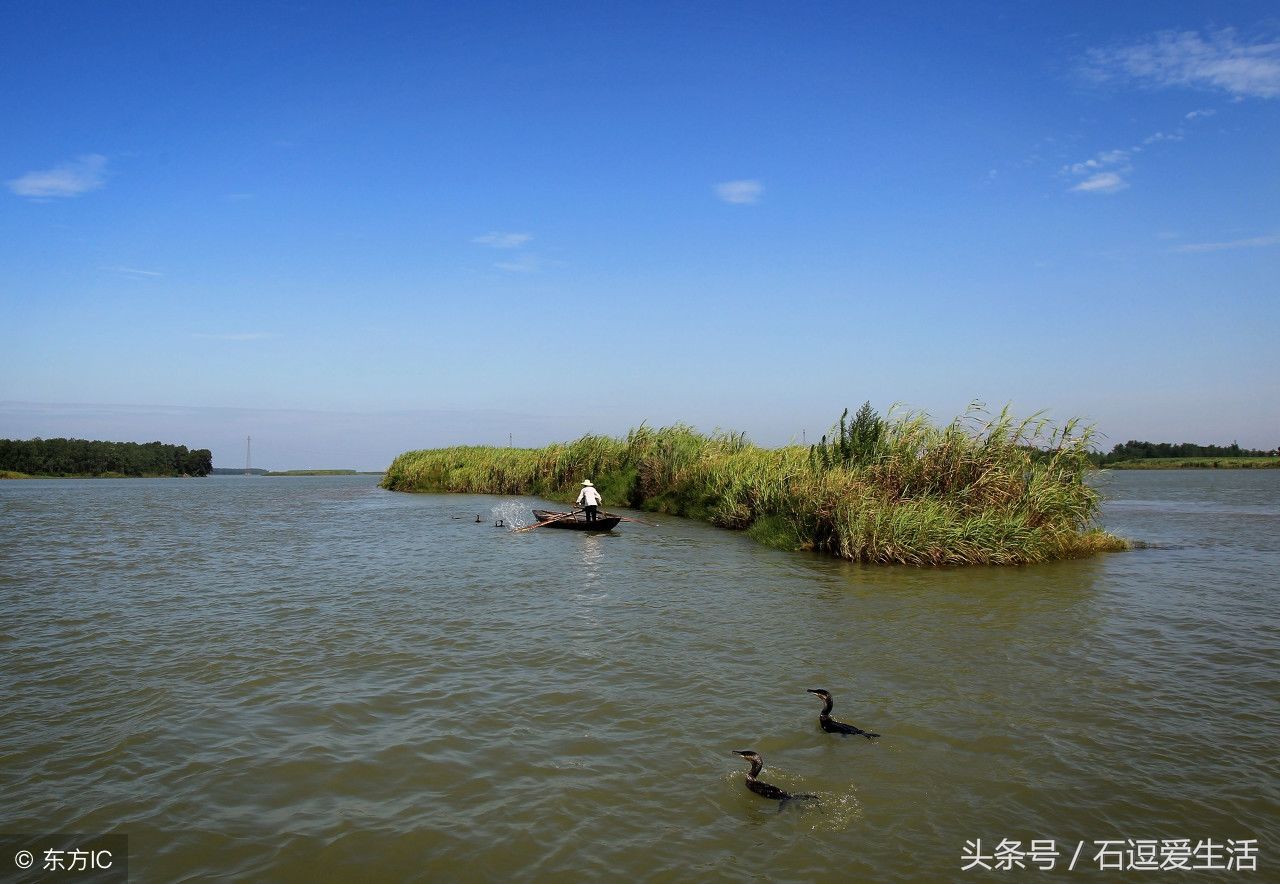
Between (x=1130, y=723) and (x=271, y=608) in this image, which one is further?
(x=271, y=608)

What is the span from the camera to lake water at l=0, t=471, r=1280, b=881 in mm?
4520

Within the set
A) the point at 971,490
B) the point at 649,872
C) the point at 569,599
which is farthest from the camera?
the point at 971,490

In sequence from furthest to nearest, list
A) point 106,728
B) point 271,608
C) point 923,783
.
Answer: point 271,608 → point 106,728 → point 923,783

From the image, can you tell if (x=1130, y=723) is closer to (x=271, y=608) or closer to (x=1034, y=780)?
(x=1034, y=780)

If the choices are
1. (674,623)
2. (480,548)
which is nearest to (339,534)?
(480,548)

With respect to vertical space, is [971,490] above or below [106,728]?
above

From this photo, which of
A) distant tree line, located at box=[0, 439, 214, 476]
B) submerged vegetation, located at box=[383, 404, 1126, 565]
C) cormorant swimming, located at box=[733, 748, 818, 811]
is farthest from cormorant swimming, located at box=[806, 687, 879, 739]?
distant tree line, located at box=[0, 439, 214, 476]

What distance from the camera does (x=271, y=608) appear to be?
36.8 feet

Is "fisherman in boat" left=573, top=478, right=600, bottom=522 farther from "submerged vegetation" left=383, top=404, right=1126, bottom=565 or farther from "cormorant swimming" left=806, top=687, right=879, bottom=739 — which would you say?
"cormorant swimming" left=806, top=687, right=879, bottom=739

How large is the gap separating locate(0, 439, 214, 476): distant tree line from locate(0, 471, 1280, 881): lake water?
10422cm

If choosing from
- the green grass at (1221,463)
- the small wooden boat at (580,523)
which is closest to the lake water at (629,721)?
the small wooden boat at (580,523)

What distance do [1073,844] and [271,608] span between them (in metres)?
10.6

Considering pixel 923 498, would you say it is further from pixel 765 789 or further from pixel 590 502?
pixel 765 789

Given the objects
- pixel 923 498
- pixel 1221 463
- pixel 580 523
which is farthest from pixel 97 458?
pixel 1221 463
